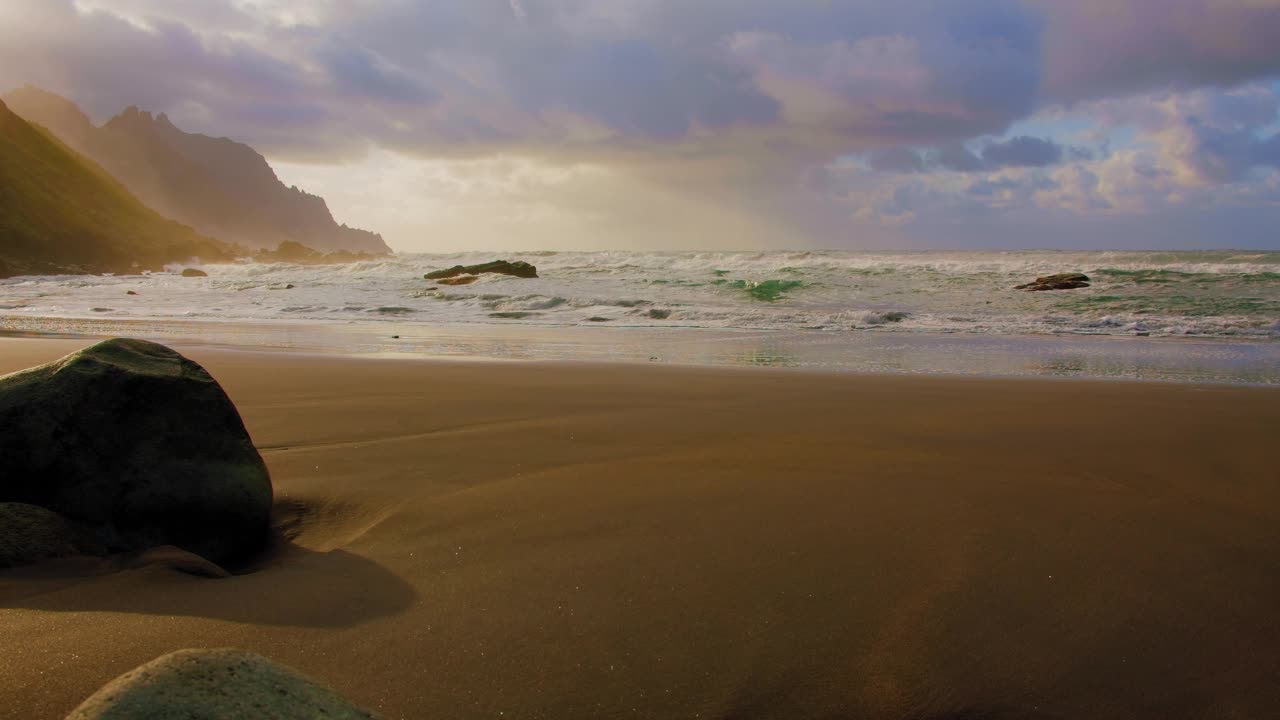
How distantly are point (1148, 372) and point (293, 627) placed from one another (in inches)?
251

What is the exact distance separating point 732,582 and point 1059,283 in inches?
632

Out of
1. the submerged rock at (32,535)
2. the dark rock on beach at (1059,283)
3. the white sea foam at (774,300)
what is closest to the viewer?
the submerged rock at (32,535)

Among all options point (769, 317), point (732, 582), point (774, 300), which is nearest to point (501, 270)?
point (774, 300)

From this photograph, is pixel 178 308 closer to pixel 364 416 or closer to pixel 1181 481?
pixel 364 416

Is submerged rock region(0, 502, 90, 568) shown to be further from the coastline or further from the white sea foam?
the white sea foam

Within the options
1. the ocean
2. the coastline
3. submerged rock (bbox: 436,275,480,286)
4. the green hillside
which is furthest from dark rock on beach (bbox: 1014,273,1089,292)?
the green hillside

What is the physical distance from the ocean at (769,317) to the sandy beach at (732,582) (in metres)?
3.31

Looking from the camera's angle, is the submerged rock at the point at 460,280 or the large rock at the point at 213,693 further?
the submerged rock at the point at 460,280

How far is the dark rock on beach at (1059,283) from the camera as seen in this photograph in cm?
1548

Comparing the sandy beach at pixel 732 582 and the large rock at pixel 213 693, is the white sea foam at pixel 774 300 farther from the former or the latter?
the large rock at pixel 213 693

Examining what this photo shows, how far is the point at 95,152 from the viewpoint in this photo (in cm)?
11144

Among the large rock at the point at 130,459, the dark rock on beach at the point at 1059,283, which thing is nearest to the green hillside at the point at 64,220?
the dark rock on beach at the point at 1059,283

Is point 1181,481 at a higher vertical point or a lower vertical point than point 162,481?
lower

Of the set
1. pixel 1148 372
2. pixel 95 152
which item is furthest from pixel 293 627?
pixel 95 152
